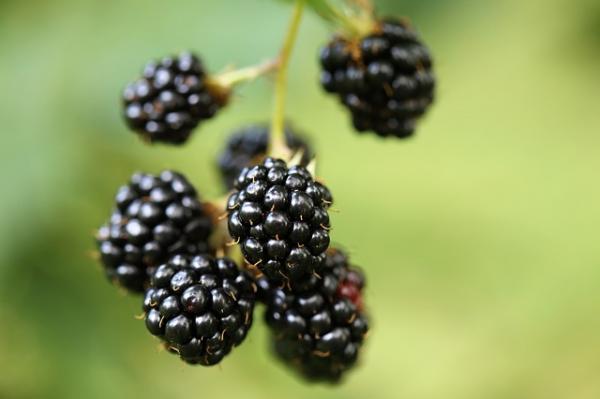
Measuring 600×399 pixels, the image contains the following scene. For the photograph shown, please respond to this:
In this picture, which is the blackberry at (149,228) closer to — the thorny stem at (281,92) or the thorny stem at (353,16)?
the thorny stem at (281,92)

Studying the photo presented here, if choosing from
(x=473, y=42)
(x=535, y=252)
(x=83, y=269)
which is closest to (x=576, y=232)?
(x=535, y=252)

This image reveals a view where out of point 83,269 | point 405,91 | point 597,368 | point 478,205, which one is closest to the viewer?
point 405,91

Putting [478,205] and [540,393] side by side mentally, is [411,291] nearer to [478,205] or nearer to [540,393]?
[478,205]

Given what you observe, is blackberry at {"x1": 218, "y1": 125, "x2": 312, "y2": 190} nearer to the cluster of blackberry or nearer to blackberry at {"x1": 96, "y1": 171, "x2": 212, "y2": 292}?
the cluster of blackberry

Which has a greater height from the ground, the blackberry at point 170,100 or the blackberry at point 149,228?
the blackberry at point 170,100

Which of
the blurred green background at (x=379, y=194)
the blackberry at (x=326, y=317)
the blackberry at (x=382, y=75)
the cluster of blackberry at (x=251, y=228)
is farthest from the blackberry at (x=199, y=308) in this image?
the blurred green background at (x=379, y=194)

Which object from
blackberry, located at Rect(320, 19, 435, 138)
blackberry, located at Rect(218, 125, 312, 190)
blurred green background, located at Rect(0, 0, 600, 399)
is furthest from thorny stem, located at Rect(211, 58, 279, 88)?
blurred green background, located at Rect(0, 0, 600, 399)
